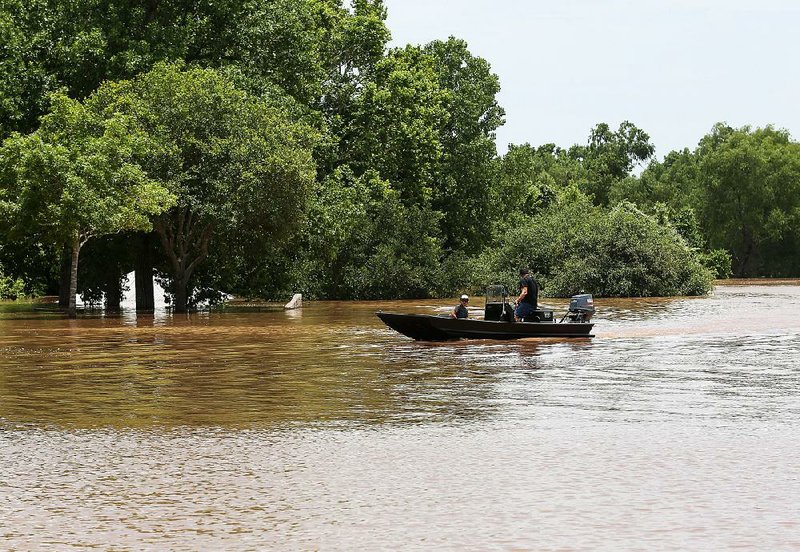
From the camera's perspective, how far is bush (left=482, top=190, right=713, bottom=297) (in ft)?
218

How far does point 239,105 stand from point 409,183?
2399 cm

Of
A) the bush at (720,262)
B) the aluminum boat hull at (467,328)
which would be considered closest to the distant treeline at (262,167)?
the aluminum boat hull at (467,328)

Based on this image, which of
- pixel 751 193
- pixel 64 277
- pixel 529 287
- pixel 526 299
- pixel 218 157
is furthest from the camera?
pixel 751 193

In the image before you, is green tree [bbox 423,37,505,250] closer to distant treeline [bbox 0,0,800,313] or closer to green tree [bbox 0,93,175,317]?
distant treeline [bbox 0,0,800,313]

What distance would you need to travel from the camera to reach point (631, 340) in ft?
104

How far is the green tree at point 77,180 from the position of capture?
136 ft

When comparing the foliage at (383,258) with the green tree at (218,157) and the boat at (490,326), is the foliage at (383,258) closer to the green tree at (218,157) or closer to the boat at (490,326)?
the green tree at (218,157)

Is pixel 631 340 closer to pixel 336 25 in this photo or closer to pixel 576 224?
pixel 336 25

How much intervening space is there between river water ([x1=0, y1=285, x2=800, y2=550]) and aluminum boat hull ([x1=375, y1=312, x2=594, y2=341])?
2449mm

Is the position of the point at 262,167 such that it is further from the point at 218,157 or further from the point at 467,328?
the point at 467,328

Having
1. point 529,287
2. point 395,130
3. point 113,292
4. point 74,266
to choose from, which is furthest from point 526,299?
point 395,130

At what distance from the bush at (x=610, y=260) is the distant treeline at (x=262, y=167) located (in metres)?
0.12

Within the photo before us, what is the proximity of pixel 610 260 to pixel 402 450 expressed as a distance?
55.0 metres

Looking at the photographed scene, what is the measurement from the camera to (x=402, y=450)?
13.0 meters
